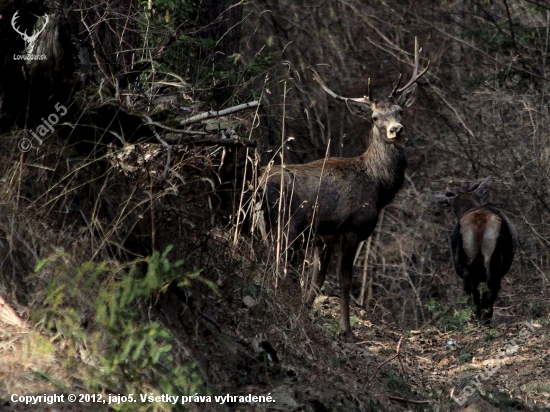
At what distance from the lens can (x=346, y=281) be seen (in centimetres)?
1042

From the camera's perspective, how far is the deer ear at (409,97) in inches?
451

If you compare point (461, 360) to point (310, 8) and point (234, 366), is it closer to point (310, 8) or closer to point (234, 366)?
point (234, 366)

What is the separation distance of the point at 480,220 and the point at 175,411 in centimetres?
736

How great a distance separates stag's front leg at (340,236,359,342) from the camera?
32.9ft

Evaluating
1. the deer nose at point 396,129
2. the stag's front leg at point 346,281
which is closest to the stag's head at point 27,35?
the stag's front leg at point 346,281

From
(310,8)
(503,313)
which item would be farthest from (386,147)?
(310,8)

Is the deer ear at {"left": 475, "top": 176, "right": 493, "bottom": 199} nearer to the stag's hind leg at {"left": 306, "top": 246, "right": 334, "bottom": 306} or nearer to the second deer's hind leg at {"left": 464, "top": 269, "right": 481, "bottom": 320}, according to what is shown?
the second deer's hind leg at {"left": 464, "top": 269, "right": 481, "bottom": 320}

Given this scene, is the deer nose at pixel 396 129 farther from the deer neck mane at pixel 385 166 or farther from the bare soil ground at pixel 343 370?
the bare soil ground at pixel 343 370

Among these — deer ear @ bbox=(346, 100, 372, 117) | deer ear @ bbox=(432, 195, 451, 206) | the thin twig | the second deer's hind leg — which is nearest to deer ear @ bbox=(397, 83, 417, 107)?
deer ear @ bbox=(346, 100, 372, 117)

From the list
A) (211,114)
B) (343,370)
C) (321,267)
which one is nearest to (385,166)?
(321,267)

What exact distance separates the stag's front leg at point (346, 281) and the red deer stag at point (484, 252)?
2243 millimetres

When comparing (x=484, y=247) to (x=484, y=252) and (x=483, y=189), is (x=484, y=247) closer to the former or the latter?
(x=484, y=252)

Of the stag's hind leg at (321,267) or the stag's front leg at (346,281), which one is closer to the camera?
the stag's front leg at (346,281)

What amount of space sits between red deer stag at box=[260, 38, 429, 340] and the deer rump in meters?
1.65
